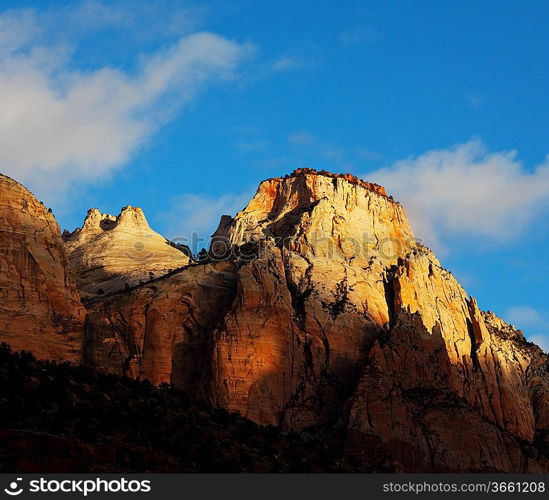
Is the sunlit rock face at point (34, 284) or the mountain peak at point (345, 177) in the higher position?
the mountain peak at point (345, 177)

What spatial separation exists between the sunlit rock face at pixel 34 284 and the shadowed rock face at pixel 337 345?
3.16 meters

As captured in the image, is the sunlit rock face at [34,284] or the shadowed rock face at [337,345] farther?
the shadowed rock face at [337,345]

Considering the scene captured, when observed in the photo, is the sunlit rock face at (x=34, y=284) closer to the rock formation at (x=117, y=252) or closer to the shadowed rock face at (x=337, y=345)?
the shadowed rock face at (x=337, y=345)

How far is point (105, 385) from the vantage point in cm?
7338

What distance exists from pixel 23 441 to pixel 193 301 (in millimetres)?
42833

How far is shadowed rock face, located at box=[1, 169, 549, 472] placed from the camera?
9294cm

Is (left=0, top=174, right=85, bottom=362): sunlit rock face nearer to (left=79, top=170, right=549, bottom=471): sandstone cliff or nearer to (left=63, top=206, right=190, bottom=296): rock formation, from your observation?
(left=79, top=170, right=549, bottom=471): sandstone cliff

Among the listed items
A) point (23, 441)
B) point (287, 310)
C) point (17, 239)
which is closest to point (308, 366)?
point (287, 310)

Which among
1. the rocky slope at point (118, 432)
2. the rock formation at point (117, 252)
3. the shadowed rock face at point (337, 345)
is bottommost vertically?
the rocky slope at point (118, 432)

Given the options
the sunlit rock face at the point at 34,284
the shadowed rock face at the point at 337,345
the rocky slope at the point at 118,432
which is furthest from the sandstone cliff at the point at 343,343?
the rocky slope at the point at 118,432

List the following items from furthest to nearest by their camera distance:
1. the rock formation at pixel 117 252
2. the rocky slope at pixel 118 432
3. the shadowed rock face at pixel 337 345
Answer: the rock formation at pixel 117 252, the shadowed rock face at pixel 337 345, the rocky slope at pixel 118 432

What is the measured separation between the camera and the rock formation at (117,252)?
108 metres

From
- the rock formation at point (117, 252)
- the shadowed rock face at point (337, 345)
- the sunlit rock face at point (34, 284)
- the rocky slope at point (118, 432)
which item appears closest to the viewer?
the rocky slope at point (118, 432)

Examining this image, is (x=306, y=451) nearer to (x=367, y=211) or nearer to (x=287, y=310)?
(x=287, y=310)
